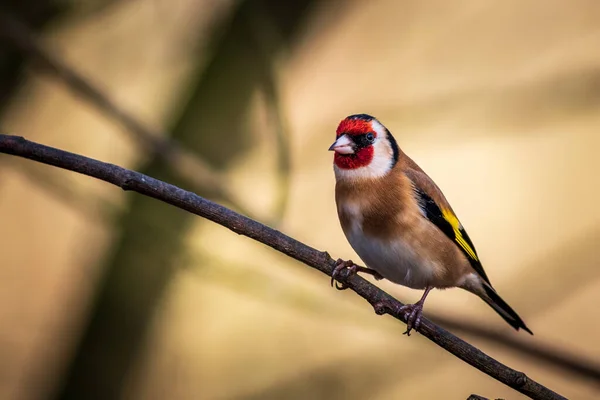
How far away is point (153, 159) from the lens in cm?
449

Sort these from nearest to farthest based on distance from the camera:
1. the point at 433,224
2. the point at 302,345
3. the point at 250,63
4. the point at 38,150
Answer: the point at 38,150
the point at 433,224
the point at 250,63
the point at 302,345

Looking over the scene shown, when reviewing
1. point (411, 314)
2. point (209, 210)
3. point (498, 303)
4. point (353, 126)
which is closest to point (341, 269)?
point (411, 314)

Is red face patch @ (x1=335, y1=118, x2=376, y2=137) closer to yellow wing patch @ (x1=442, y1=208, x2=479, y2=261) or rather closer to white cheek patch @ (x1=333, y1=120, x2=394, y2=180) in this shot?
white cheek patch @ (x1=333, y1=120, x2=394, y2=180)

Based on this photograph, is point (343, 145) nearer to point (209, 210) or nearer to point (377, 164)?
point (377, 164)

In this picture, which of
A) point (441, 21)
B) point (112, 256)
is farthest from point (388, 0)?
point (112, 256)

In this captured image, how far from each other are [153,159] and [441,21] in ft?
11.4

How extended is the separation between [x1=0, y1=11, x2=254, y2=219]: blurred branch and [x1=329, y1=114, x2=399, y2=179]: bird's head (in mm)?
680

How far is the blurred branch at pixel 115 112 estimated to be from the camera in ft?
13.0

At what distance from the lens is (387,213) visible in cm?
353

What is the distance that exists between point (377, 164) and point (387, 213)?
0.26 metres

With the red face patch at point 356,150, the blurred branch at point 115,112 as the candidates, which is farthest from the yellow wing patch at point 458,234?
the blurred branch at point 115,112

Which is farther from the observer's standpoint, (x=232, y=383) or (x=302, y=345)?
(x=302, y=345)

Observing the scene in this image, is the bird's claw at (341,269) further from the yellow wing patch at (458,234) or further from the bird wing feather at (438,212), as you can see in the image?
the yellow wing patch at (458,234)

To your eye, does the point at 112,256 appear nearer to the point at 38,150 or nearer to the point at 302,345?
the point at 38,150
